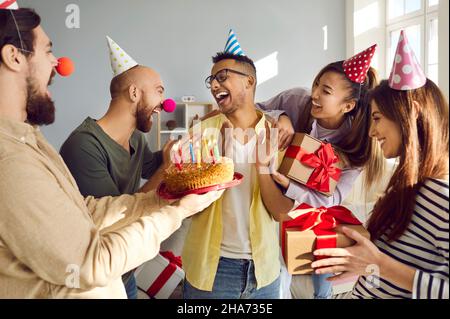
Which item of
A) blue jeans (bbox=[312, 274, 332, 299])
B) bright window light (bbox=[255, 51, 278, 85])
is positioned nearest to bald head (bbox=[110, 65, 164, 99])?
bright window light (bbox=[255, 51, 278, 85])

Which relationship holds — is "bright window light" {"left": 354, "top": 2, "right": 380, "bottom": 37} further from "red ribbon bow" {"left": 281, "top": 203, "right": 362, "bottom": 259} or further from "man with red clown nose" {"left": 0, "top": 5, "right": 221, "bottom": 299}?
"man with red clown nose" {"left": 0, "top": 5, "right": 221, "bottom": 299}

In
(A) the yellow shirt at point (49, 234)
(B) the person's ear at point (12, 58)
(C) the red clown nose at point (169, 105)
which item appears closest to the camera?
(A) the yellow shirt at point (49, 234)

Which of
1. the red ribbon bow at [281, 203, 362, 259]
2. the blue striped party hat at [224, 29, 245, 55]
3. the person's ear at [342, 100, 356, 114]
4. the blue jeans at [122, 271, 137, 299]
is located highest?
the blue striped party hat at [224, 29, 245, 55]

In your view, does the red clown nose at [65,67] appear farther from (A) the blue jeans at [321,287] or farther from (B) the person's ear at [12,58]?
(A) the blue jeans at [321,287]

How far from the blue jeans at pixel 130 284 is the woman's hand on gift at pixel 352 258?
44 cm

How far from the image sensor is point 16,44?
80 centimetres

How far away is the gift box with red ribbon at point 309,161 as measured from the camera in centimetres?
92

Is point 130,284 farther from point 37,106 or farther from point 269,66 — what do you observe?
point 269,66

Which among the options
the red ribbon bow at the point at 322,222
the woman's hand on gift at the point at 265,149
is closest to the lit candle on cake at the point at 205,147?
the woman's hand on gift at the point at 265,149

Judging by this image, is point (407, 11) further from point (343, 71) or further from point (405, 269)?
point (405, 269)

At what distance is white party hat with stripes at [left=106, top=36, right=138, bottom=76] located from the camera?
3.22ft

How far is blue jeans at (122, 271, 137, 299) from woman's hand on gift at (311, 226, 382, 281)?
44 centimetres

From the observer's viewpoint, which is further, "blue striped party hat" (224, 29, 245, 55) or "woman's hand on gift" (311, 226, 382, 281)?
"blue striped party hat" (224, 29, 245, 55)

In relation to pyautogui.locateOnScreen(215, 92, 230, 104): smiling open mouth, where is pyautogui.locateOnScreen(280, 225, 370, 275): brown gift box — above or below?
below
